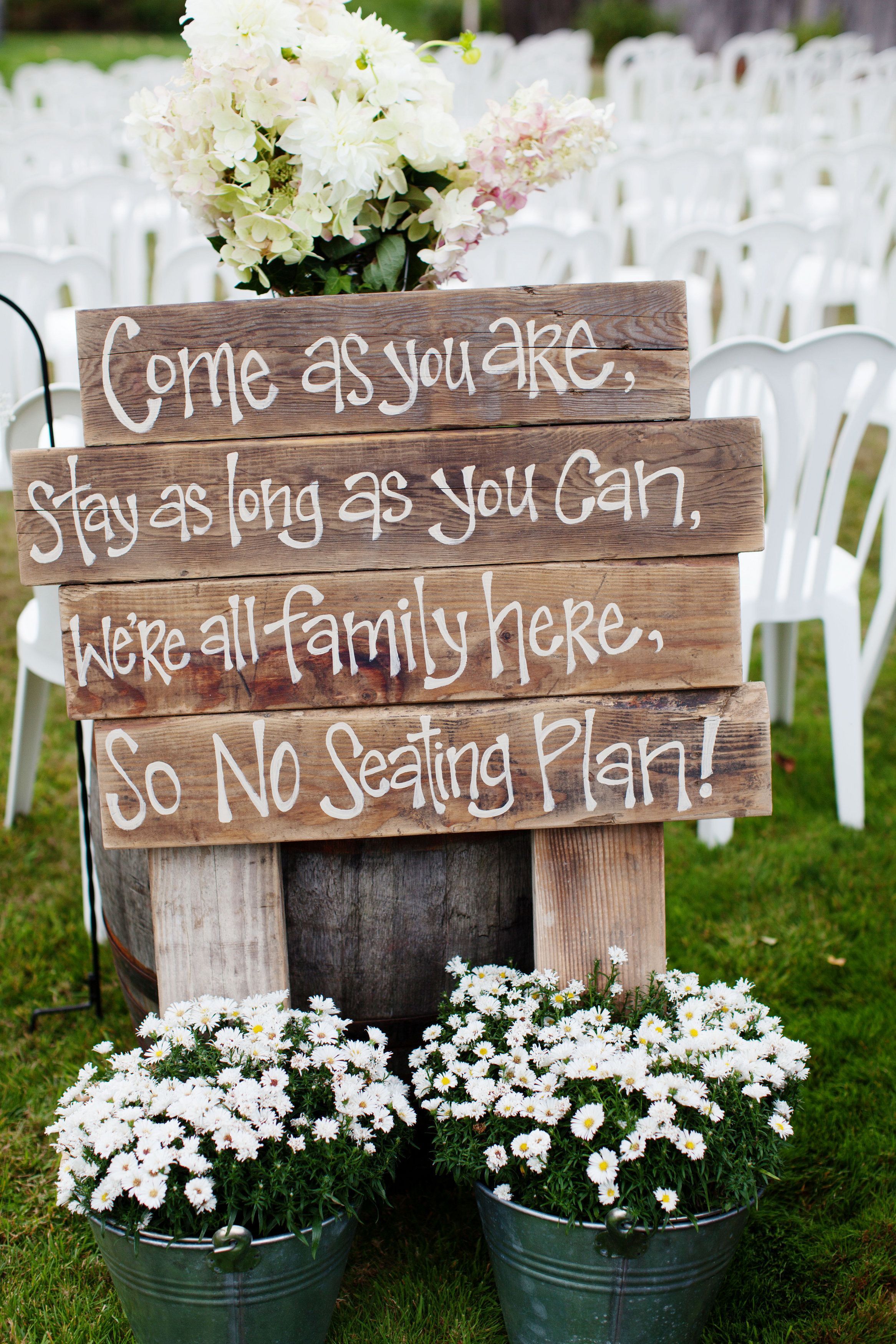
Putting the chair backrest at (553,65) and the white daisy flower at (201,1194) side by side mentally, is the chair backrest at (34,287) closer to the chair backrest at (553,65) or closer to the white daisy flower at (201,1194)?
the white daisy flower at (201,1194)

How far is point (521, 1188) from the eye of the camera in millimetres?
1287

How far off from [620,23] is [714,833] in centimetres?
1744

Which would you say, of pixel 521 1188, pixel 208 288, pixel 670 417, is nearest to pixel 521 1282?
pixel 521 1188

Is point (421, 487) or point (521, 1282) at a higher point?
point (421, 487)

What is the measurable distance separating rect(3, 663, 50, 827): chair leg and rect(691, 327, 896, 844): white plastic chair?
159 centimetres

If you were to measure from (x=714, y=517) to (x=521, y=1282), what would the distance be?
3.28 feet

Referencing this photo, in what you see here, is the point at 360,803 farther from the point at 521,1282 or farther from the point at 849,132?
the point at 849,132

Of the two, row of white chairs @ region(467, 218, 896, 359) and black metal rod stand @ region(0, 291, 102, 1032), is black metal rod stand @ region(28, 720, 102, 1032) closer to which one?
black metal rod stand @ region(0, 291, 102, 1032)

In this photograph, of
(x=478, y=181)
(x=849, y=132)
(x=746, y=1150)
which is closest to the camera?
(x=746, y=1150)

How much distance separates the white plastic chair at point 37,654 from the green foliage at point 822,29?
15.6m

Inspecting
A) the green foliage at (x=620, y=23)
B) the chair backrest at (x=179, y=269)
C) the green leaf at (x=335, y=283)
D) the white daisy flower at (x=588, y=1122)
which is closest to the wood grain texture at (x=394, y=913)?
the white daisy flower at (x=588, y=1122)

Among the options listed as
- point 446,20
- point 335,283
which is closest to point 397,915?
point 335,283

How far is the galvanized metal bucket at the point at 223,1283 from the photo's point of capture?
1.21 meters

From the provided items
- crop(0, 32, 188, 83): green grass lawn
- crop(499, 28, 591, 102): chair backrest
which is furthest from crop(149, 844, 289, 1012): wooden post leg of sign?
crop(0, 32, 188, 83): green grass lawn
